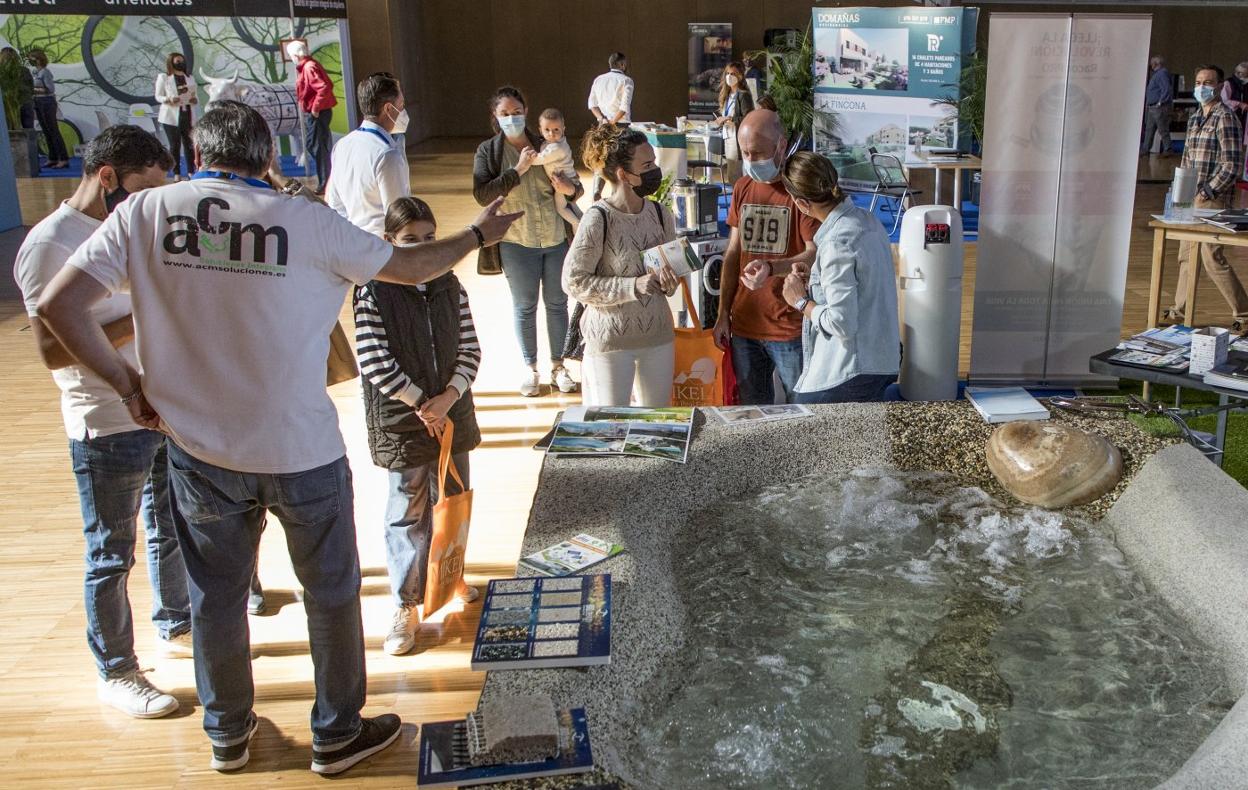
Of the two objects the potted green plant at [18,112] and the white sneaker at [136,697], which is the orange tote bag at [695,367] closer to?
the white sneaker at [136,697]

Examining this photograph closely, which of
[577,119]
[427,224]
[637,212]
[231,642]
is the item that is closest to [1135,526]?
[637,212]

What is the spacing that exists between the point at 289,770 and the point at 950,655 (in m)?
1.71

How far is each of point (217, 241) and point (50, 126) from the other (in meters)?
13.9

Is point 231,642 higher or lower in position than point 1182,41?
lower

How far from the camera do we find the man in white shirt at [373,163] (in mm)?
4398

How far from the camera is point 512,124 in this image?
4934 mm

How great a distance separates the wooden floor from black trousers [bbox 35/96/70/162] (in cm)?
981

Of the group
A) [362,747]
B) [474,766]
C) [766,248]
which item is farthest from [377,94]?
[474,766]

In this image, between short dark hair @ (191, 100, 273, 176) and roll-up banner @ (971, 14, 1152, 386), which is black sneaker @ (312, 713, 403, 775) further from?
roll-up banner @ (971, 14, 1152, 386)

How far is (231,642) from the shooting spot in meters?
2.70

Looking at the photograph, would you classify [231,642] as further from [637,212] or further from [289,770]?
[637,212]

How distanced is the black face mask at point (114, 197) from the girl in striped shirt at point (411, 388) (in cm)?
67

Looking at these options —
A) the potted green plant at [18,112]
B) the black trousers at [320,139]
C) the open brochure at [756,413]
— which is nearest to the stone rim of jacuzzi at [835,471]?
the open brochure at [756,413]

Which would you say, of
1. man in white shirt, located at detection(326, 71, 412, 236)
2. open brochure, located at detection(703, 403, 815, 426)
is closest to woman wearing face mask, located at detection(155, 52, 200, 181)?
man in white shirt, located at detection(326, 71, 412, 236)
